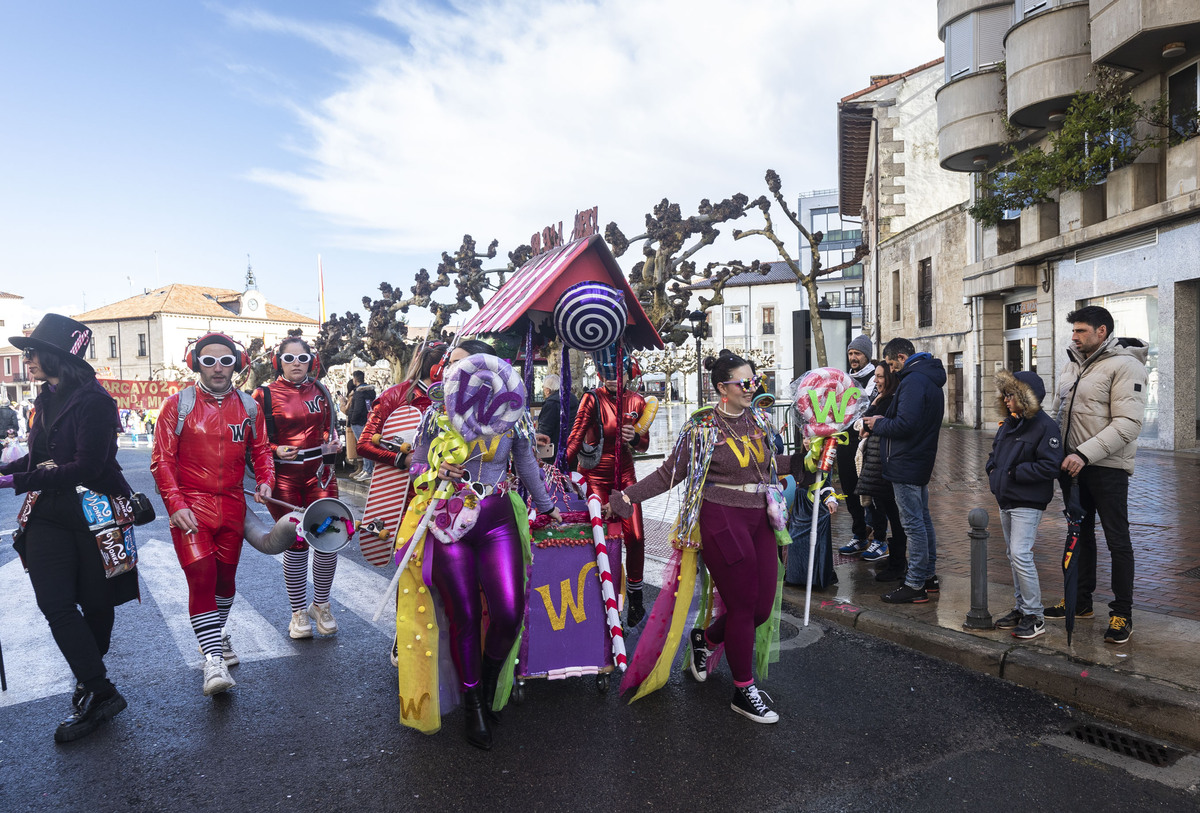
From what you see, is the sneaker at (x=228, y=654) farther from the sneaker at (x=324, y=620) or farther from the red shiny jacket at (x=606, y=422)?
the red shiny jacket at (x=606, y=422)

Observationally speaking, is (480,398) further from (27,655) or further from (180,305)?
(180,305)

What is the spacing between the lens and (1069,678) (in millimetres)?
4039

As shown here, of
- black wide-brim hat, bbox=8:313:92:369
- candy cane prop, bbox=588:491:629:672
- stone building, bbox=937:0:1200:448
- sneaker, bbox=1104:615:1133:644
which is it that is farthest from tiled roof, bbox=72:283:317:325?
sneaker, bbox=1104:615:1133:644

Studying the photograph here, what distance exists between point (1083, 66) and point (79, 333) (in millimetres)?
16744

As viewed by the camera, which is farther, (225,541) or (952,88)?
(952,88)

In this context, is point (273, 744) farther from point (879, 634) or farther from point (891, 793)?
point (879, 634)

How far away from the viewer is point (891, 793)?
10.3 feet

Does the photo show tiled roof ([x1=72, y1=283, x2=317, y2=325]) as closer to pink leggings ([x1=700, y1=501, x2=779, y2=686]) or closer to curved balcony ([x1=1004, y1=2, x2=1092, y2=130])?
curved balcony ([x1=1004, y1=2, x2=1092, y2=130])

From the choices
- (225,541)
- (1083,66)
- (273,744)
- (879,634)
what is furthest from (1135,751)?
(1083,66)

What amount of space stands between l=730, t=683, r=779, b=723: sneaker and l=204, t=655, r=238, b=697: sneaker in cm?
268

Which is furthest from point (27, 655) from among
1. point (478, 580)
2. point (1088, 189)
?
point (1088, 189)

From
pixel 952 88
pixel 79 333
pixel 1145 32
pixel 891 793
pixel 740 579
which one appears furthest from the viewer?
pixel 952 88

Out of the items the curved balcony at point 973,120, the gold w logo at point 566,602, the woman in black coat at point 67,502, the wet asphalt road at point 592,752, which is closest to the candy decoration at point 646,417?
the gold w logo at point 566,602

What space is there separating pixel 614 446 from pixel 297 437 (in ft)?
6.94
